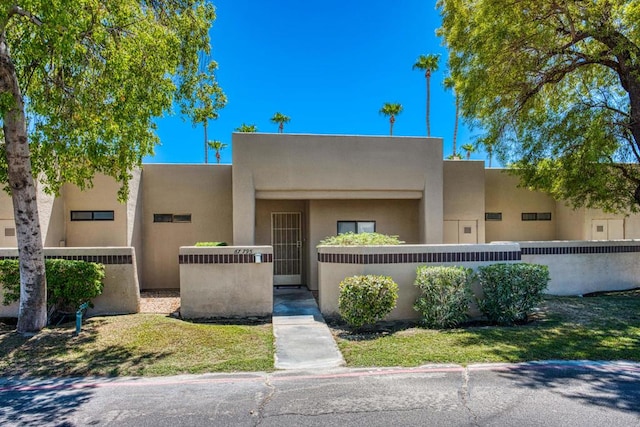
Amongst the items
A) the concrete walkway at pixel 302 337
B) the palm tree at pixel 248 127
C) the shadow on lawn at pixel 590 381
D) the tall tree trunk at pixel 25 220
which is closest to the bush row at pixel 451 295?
the concrete walkway at pixel 302 337

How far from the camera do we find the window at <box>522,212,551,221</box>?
1491 cm

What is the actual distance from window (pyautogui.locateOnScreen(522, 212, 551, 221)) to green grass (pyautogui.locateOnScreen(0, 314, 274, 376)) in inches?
437

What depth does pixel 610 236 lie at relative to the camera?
1438 cm

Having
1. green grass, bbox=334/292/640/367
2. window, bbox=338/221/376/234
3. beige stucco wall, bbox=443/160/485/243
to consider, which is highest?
beige stucco wall, bbox=443/160/485/243

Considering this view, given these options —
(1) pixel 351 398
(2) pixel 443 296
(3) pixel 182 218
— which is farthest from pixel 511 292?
(3) pixel 182 218

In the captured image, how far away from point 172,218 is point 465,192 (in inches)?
383

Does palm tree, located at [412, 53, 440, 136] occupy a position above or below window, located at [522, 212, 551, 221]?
above

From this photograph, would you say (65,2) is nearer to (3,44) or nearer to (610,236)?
(3,44)

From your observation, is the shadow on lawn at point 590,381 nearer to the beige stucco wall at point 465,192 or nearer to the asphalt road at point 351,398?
the asphalt road at point 351,398

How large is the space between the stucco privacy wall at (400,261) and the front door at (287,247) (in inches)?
161

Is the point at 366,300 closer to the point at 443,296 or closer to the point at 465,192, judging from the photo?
the point at 443,296

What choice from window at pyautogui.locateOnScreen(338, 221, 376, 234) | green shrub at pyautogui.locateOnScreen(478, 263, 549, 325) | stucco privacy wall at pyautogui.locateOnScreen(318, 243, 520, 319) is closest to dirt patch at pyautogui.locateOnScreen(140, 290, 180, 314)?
stucco privacy wall at pyautogui.locateOnScreen(318, 243, 520, 319)

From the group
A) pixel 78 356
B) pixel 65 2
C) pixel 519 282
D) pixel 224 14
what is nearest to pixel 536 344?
pixel 519 282

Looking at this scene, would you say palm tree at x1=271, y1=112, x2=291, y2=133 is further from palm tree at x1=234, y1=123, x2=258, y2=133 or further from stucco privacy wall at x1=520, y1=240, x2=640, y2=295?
stucco privacy wall at x1=520, y1=240, x2=640, y2=295
